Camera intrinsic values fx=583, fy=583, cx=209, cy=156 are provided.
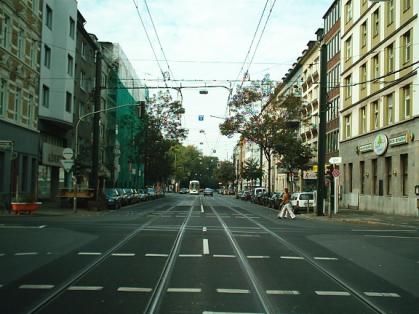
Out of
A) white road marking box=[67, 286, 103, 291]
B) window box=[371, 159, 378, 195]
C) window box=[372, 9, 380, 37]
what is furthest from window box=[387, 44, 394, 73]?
white road marking box=[67, 286, 103, 291]

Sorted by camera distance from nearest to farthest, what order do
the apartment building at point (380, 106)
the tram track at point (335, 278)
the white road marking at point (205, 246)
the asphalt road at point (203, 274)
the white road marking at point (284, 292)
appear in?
1. the asphalt road at point (203, 274)
2. the tram track at point (335, 278)
3. the white road marking at point (284, 292)
4. the white road marking at point (205, 246)
5. the apartment building at point (380, 106)

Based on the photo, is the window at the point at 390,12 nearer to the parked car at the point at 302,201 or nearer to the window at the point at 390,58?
the window at the point at 390,58

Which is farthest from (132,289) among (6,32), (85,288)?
(6,32)

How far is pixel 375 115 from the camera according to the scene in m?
40.5

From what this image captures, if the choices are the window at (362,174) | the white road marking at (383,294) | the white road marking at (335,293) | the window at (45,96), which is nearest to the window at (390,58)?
the window at (362,174)

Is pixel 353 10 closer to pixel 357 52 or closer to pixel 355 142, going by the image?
pixel 357 52

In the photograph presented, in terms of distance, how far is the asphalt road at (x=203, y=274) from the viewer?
7539 millimetres

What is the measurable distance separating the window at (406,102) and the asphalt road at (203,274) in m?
18.1

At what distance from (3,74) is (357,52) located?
25853 mm

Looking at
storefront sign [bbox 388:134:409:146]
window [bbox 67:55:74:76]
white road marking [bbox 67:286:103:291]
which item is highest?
window [bbox 67:55:74:76]

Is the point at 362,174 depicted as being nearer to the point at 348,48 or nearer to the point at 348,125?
the point at 348,125

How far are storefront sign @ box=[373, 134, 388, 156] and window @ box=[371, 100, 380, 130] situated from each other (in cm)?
138

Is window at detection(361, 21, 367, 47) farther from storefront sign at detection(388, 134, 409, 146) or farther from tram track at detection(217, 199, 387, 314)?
tram track at detection(217, 199, 387, 314)

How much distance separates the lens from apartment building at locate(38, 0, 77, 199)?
1651 inches
